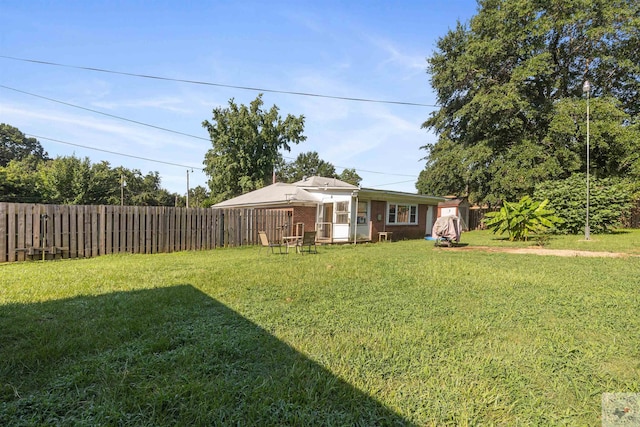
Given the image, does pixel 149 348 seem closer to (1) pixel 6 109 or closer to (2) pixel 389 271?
(2) pixel 389 271

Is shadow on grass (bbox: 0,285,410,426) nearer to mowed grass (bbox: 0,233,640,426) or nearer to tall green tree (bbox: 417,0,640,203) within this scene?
mowed grass (bbox: 0,233,640,426)

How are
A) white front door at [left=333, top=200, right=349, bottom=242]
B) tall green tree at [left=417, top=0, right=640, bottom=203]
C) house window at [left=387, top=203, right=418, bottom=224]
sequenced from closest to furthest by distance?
white front door at [left=333, top=200, right=349, bottom=242] < house window at [left=387, top=203, right=418, bottom=224] < tall green tree at [left=417, top=0, right=640, bottom=203]

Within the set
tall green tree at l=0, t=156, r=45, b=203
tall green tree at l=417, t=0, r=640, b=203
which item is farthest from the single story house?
tall green tree at l=0, t=156, r=45, b=203

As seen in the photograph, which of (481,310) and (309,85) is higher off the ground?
(309,85)

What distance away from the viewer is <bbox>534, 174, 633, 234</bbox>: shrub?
16312 millimetres

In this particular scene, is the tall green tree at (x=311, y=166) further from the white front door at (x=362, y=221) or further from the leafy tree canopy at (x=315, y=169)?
the white front door at (x=362, y=221)

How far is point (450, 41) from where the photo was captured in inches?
1014

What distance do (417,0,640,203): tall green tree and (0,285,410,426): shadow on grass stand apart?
2348 cm

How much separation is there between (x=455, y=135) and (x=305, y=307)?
29.3 metres

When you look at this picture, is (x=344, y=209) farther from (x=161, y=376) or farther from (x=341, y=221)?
(x=161, y=376)

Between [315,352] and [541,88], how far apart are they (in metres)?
28.7

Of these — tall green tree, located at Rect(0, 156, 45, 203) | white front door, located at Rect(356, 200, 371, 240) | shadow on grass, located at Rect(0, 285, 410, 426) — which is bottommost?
shadow on grass, located at Rect(0, 285, 410, 426)

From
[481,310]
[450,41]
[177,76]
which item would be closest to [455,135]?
[450,41]

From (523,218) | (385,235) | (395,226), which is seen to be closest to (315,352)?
(523,218)
